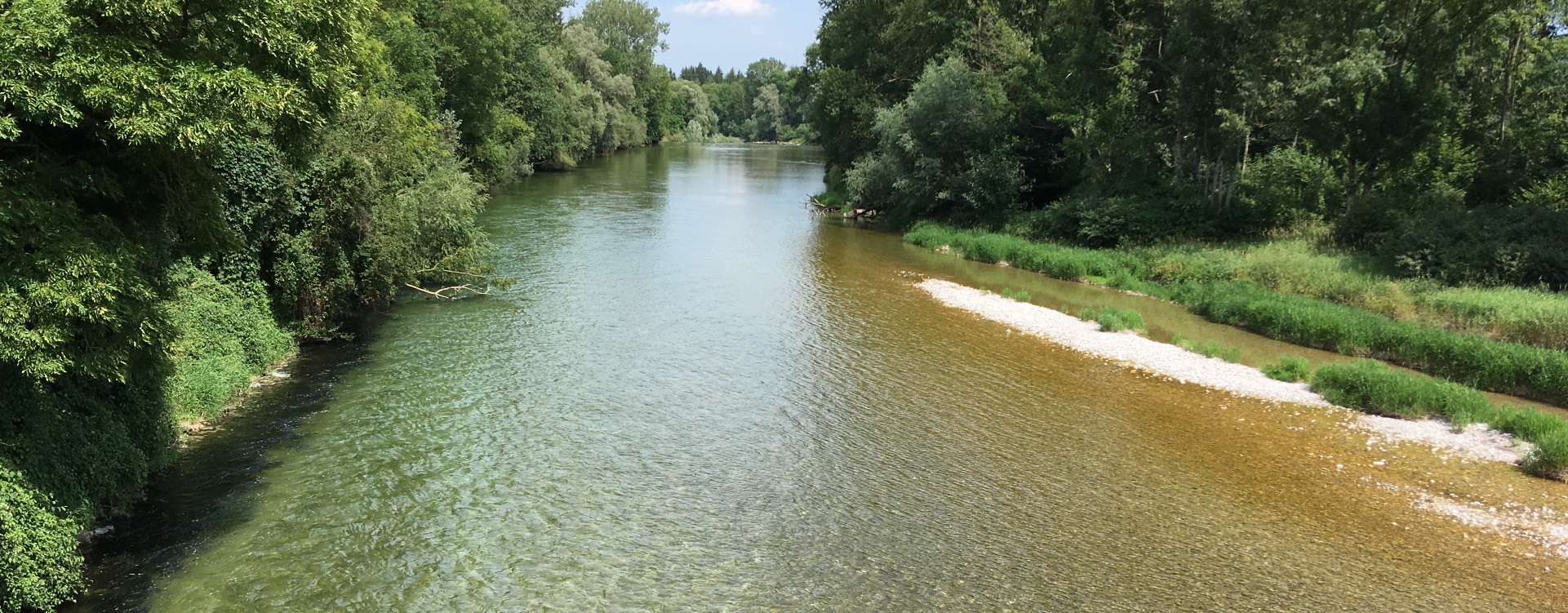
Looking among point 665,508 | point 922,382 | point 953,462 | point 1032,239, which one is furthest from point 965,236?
point 665,508

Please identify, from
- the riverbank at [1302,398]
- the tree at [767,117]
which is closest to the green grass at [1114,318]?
the riverbank at [1302,398]

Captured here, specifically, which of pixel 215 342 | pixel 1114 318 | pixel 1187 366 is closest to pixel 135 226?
pixel 215 342

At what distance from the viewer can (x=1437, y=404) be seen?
683 inches

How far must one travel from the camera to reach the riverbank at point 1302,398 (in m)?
13.1

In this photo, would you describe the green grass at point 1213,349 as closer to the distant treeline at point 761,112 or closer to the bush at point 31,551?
the bush at point 31,551

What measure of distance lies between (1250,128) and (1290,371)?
14.5 m

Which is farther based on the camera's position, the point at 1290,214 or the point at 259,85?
the point at 1290,214

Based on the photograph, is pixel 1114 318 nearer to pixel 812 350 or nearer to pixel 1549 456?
pixel 812 350

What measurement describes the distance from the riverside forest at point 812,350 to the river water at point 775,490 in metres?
0.09

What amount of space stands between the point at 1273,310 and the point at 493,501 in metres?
21.0

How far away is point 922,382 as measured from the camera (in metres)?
19.6

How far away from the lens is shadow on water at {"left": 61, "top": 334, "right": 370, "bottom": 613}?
9.99 meters

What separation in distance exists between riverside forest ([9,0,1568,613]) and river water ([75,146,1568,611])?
0.09m

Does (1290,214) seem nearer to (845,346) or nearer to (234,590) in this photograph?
(845,346)
